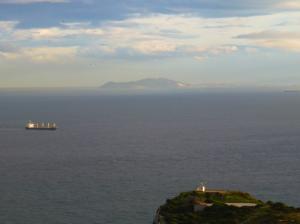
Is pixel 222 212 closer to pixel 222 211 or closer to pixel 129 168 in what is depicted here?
pixel 222 211

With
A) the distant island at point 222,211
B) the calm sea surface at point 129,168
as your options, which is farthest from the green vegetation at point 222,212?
the calm sea surface at point 129,168

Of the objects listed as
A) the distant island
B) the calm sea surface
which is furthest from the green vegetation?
the calm sea surface

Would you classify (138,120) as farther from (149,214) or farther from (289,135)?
(149,214)

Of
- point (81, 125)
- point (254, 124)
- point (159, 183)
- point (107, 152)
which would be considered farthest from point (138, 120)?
point (159, 183)

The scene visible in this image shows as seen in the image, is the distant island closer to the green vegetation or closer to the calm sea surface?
the green vegetation

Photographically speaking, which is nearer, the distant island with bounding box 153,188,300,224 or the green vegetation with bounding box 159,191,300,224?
the green vegetation with bounding box 159,191,300,224
